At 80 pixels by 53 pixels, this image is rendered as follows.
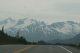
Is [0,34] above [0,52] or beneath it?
Result: above

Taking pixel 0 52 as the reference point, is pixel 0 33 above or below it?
above

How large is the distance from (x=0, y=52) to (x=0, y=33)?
75224 millimetres

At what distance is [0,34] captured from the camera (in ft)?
342

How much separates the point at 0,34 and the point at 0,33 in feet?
2.06

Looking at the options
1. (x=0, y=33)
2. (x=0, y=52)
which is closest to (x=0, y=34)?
(x=0, y=33)

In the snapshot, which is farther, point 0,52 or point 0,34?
point 0,34

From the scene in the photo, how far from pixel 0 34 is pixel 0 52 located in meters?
74.7

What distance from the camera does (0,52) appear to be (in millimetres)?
29891

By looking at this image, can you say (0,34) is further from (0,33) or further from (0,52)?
(0,52)

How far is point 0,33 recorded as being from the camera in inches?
4122

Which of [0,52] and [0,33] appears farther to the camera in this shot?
[0,33]
